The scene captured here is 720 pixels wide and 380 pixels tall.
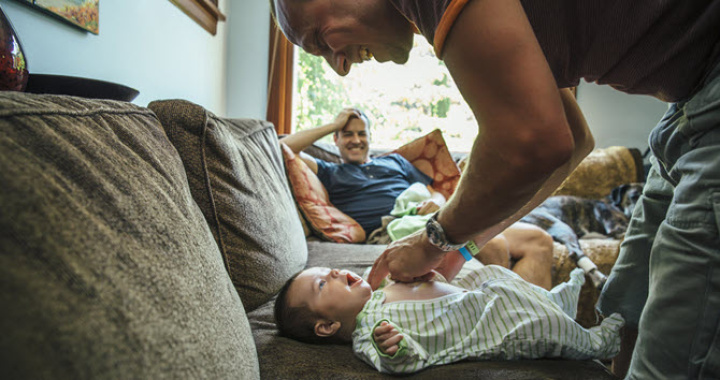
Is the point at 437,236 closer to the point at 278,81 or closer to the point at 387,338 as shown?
the point at 387,338

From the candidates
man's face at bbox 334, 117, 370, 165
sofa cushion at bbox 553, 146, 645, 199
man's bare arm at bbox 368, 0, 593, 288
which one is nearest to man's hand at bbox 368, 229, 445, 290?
man's bare arm at bbox 368, 0, 593, 288

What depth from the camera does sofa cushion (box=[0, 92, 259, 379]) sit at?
36cm

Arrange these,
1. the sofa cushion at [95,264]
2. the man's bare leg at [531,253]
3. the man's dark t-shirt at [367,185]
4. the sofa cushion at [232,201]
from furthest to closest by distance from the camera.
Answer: the man's dark t-shirt at [367,185]
the man's bare leg at [531,253]
the sofa cushion at [232,201]
the sofa cushion at [95,264]

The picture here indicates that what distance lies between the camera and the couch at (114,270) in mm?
365

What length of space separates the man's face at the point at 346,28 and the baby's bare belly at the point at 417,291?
0.63 metres

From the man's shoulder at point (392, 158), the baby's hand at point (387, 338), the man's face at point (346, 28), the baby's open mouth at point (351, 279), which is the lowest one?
the baby's open mouth at point (351, 279)

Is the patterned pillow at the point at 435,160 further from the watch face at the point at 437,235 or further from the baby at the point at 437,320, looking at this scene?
the watch face at the point at 437,235

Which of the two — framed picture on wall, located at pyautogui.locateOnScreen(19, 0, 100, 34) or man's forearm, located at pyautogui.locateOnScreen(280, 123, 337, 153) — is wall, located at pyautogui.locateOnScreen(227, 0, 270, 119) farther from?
framed picture on wall, located at pyautogui.locateOnScreen(19, 0, 100, 34)

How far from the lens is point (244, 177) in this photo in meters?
1.15

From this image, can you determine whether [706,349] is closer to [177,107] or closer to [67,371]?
[67,371]

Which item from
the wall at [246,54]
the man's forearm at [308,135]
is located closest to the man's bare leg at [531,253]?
the man's forearm at [308,135]

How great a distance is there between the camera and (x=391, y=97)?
4086mm

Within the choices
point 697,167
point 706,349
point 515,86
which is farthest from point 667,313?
point 515,86

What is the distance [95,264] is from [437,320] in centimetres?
75
